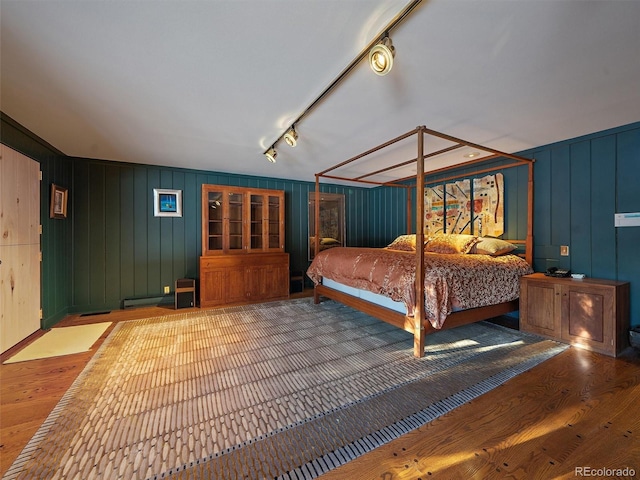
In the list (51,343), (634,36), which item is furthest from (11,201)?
(634,36)

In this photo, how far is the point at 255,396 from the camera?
1853 millimetres

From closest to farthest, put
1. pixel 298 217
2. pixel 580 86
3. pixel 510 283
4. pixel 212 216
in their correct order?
1. pixel 580 86
2. pixel 510 283
3. pixel 212 216
4. pixel 298 217

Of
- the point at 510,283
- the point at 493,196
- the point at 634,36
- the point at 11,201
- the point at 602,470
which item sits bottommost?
the point at 602,470

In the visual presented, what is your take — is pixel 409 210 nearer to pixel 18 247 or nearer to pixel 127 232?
pixel 127 232

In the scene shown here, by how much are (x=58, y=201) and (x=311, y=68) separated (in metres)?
3.90

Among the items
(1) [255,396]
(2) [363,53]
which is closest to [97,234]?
(1) [255,396]

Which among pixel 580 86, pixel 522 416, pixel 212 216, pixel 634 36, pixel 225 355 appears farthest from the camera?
pixel 212 216

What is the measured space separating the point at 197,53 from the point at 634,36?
2683mm

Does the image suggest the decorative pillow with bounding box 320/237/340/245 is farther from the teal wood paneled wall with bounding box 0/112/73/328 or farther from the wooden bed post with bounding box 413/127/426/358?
the teal wood paneled wall with bounding box 0/112/73/328

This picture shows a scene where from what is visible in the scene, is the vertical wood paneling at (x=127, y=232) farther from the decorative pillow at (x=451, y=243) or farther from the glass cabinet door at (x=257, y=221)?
the decorative pillow at (x=451, y=243)

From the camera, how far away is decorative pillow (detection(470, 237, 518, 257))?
11.2ft

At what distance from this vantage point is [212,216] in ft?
15.1

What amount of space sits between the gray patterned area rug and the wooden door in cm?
87

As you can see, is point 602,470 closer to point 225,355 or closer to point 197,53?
point 225,355
